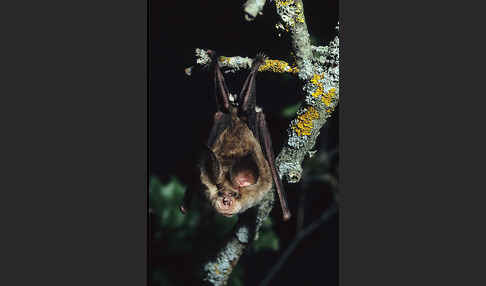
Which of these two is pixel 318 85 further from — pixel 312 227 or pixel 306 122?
pixel 312 227

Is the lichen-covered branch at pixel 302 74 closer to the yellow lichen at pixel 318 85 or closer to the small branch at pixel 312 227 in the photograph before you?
the yellow lichen at pixel 318 85

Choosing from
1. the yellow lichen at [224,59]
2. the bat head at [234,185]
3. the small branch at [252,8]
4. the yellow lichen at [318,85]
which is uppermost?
the small branch at [252,8]

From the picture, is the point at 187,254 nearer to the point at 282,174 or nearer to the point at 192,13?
the point at 282,174

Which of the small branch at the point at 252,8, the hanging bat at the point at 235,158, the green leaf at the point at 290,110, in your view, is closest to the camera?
the small branch at the point at 252,8

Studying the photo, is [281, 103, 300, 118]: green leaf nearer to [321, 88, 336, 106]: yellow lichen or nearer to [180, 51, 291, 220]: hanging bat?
[180, 51, 291, 220]: hanging bat

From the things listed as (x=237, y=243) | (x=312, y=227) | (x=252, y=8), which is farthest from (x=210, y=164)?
(x=312, y=227)

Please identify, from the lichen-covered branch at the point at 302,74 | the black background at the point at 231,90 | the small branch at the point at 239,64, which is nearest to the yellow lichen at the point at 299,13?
the lichen-covered branch at the point at 302,74

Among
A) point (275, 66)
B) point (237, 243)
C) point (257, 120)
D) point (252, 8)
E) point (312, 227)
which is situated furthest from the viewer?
point (312, 227)

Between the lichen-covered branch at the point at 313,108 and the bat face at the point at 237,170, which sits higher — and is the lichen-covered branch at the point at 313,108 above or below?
above
